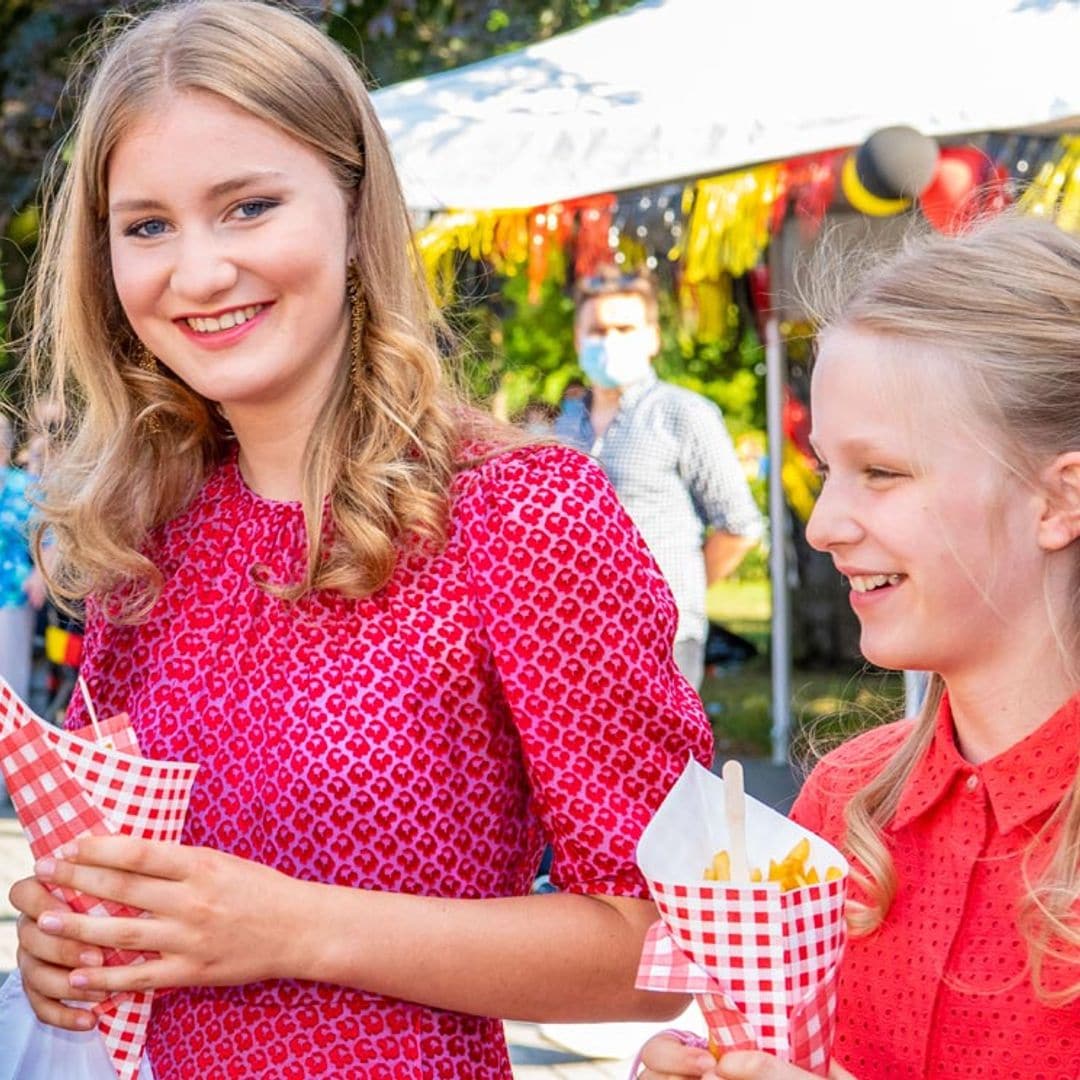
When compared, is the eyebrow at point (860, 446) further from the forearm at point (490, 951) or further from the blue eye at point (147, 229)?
the blue eye at point (147, 229)

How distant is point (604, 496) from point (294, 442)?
0.38m

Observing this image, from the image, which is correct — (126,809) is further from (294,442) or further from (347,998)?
(294,442)

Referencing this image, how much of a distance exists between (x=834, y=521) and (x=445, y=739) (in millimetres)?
458

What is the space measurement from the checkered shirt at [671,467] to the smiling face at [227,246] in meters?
4.45

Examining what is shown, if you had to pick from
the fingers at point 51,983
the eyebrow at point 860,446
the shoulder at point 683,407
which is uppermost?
the eyebrow at point 860,446

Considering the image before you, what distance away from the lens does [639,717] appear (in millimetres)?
1893

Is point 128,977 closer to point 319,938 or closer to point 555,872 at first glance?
point 319,938

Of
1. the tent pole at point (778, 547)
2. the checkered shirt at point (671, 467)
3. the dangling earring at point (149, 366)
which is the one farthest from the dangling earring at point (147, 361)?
the tent pole at point (778, 547)

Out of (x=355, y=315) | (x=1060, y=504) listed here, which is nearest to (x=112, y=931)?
(x=355, y=315)

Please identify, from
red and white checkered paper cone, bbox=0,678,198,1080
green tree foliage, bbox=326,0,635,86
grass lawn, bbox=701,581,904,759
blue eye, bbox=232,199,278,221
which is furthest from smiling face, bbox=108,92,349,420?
green tree foliage, bbox=326,0,635,86

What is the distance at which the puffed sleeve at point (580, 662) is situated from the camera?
1.87 metres

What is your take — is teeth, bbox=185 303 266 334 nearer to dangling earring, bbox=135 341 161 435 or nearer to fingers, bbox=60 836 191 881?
dangling earring, bbox=135 341 161 435

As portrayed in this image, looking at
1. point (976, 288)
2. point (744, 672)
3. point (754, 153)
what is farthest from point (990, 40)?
point (744, 672)

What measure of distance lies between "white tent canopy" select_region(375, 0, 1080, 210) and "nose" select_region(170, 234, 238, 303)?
360 centimetres
